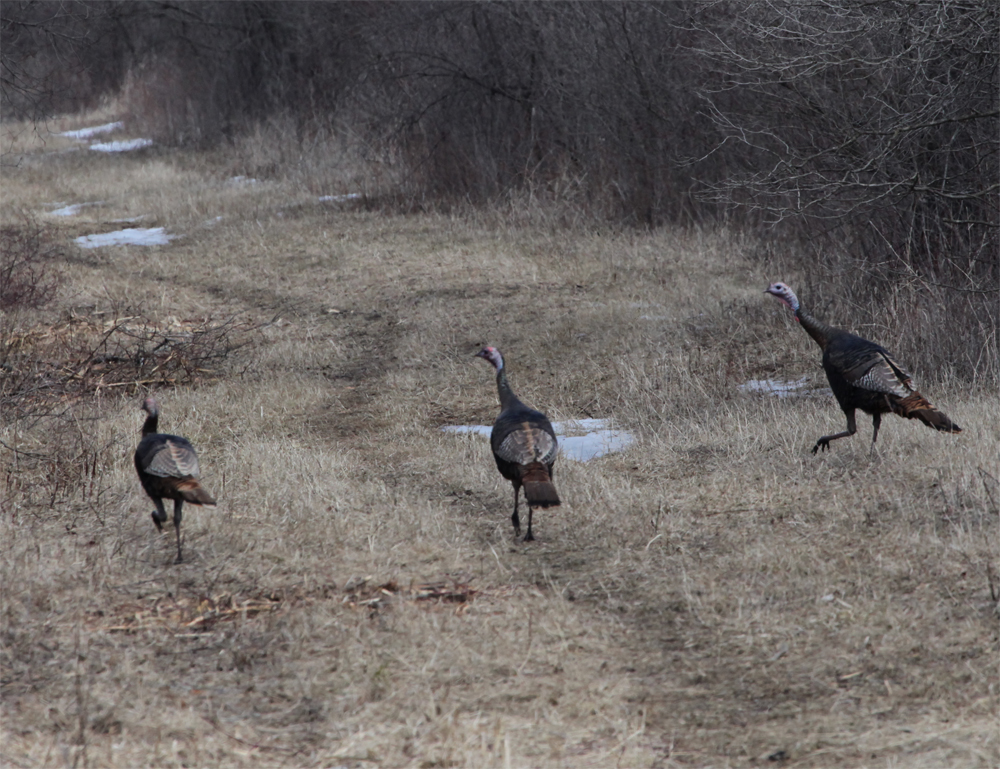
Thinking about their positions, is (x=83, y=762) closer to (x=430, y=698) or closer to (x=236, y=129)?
(x=430, y=698)

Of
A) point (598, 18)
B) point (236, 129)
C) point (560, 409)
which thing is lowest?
point (560, 409)

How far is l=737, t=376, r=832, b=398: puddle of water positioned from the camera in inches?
359

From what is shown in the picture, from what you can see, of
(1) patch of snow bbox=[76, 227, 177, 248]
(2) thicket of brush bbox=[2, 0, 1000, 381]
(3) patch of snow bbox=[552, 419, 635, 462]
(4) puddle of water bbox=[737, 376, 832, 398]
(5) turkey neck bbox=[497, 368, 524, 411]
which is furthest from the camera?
(1) patch of snow bbox=[76, 227, 177, 248]

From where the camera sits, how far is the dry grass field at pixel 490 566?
12.9ft

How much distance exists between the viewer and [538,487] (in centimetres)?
549

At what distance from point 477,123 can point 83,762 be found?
17.1 metres

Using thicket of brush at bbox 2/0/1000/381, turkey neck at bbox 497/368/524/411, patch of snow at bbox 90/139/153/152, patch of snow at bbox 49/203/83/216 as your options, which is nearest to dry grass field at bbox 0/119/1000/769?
turkey neck at bbox 497/368/524/411

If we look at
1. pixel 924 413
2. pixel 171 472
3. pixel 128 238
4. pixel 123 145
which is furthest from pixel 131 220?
pixel 924 413

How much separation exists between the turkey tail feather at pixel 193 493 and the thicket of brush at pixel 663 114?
19.6ft

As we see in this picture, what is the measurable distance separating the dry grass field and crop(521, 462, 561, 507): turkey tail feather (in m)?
0.40

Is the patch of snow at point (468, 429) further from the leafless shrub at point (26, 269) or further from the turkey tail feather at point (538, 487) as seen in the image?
the leafless shrub at point (26, 269)

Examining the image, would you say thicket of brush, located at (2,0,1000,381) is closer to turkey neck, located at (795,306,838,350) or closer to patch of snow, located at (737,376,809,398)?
patch of snow, located at (737,376,809,398)

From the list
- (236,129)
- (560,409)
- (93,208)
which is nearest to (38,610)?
(560,409)

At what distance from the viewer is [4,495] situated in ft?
21.5
